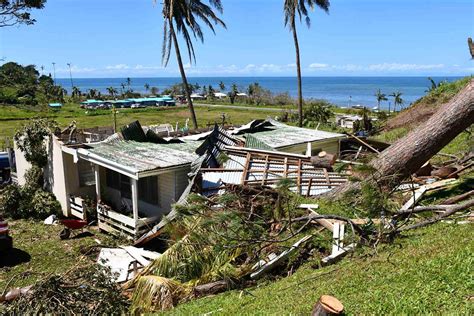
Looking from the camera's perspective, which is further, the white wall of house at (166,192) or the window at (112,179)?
the window at (112,179)

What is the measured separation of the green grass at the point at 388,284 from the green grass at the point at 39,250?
5.94 metres

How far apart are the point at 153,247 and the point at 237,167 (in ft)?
11.0

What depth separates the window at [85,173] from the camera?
1670 centimetres

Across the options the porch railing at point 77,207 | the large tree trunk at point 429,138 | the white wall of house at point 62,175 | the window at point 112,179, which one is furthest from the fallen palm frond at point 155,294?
the white wall of house at point 62,175

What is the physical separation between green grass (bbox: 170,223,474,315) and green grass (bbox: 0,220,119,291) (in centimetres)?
594

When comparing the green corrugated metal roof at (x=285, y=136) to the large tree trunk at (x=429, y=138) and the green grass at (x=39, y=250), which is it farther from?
the green grass at (x=39, y=250)

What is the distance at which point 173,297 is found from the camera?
7.72 m

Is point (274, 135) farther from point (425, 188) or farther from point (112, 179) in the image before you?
point (425, 188)

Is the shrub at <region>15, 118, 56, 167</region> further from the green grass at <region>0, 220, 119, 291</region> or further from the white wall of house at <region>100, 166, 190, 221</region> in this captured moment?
the white wall of house at <region>100, 166, 190, 221</region>

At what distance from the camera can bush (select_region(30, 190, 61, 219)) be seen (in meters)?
16.2

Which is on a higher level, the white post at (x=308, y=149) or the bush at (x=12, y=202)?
the white post at (x=308, y=149)

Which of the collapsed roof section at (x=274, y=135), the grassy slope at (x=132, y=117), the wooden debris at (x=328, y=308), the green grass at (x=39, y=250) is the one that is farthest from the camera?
the grassy slope at (x=132, y=117)

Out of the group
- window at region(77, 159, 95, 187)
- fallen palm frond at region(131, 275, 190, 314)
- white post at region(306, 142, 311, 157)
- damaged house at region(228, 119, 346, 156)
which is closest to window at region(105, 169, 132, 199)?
window at region(77, 159, 95, 187)

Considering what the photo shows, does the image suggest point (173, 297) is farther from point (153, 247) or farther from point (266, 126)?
point (266, 126)
